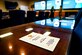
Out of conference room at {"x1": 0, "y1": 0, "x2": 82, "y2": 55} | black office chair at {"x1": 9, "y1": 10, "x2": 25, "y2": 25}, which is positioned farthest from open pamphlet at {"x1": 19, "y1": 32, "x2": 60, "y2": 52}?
black office chair at {"x1": 9, "y1": 10, "x2": 25, "y2": 25}

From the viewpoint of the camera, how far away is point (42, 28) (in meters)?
1.04

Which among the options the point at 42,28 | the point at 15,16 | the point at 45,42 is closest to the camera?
the point at 45,42

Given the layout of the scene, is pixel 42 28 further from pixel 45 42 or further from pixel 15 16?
pixel 15 16

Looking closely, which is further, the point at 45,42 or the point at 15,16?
the point at 15,16

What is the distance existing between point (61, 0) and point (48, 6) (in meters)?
1.08

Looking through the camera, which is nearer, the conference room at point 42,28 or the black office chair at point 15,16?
the conference room at point 42,28

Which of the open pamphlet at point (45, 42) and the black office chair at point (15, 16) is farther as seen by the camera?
the black office chair at point (15, 16)

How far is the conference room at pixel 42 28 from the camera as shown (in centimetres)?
49

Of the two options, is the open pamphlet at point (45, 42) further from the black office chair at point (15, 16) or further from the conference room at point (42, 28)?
the black office chair at point (15, 16)

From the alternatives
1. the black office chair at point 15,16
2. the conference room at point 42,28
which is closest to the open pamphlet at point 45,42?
the conference room at point 42,28

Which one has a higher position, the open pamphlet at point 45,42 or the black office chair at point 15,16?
the black office chair at point 15,16

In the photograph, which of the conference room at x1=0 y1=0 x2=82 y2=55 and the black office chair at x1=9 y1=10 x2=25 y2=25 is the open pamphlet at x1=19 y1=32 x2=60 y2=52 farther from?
the black office chair at x1=9 y1=10 x2=25 y2=25

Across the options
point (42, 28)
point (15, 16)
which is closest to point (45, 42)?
point (42, 28)

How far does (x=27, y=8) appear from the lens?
777 cm
